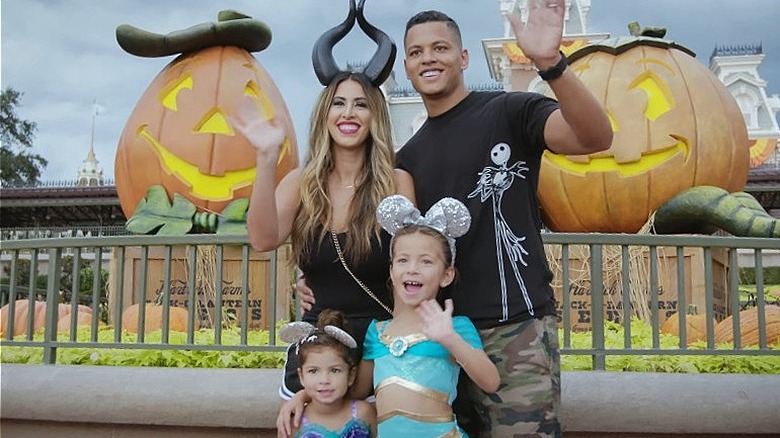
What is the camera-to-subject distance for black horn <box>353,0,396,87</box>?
1.85 metres

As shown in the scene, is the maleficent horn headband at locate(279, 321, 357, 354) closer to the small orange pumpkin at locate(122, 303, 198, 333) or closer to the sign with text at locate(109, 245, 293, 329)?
the small orange pumpkin at locate(122, 303, 198, 333)

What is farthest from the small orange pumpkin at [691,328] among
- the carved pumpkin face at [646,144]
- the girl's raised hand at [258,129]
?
the girl's raised hand at [258,129]

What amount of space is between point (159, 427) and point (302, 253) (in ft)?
5.25

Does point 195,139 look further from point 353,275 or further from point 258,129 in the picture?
point 353,275

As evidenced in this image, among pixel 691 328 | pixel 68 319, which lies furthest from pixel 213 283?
pixel 691 328

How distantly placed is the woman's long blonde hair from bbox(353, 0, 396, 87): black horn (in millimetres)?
46

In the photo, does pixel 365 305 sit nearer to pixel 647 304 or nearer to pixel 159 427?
pixel 159 427

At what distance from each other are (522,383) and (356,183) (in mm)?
615

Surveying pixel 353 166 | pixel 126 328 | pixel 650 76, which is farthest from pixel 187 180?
pixel 353 166

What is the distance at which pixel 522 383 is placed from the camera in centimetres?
157

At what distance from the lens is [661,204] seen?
16.2 ft

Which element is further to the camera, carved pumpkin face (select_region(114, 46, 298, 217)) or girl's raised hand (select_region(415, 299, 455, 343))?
carved pumpkin face (select_region(114, 46, 298, 217))

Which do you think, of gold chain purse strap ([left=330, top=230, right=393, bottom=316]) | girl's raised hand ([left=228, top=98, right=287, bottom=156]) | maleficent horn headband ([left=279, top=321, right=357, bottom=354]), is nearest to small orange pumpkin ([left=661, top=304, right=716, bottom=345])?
gold chain purse strap ([left=330, top=230, right=393, bottom=316])

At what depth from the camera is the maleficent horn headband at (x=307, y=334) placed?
1.63m
